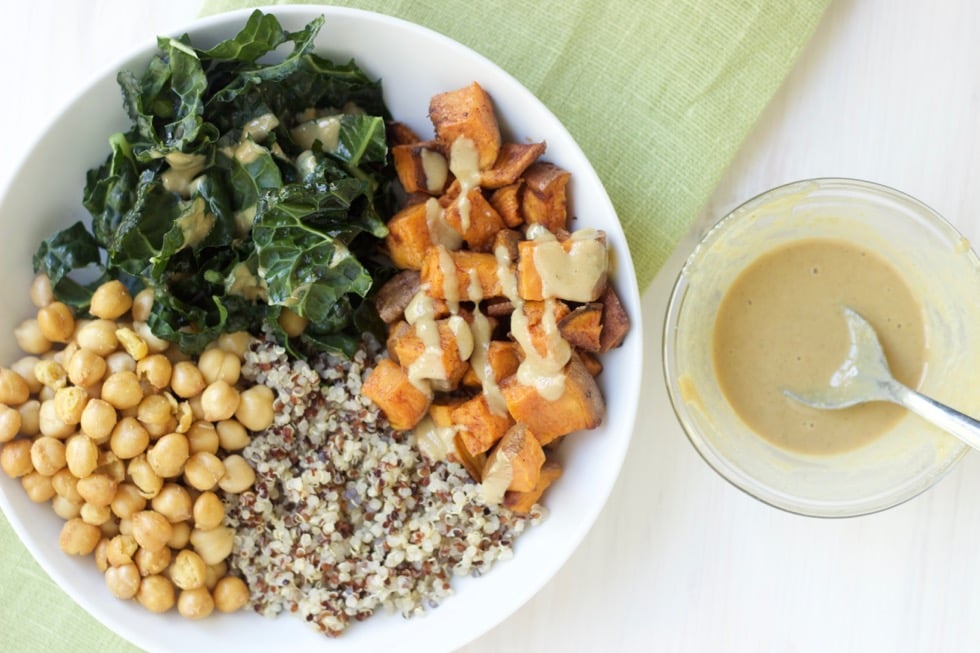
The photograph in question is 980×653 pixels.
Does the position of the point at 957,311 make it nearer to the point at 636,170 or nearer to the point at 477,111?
the point at 636,170

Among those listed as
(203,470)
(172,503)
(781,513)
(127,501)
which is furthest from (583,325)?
(127,501)

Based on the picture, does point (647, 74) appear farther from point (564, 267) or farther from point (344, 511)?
point (344, 511)

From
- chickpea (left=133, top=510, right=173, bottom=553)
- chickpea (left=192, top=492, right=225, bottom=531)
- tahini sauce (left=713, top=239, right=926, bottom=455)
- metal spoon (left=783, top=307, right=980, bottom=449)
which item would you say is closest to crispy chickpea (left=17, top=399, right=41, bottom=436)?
chickpea (left=133, top=510, right=173, bottom=553)

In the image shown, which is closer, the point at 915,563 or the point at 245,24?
the point at 245,24

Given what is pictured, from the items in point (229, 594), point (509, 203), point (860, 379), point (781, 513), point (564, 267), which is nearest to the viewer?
point (564, 267)

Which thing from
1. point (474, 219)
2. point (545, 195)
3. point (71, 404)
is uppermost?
point (545, 195)

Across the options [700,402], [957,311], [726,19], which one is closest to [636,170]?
[726,19]
